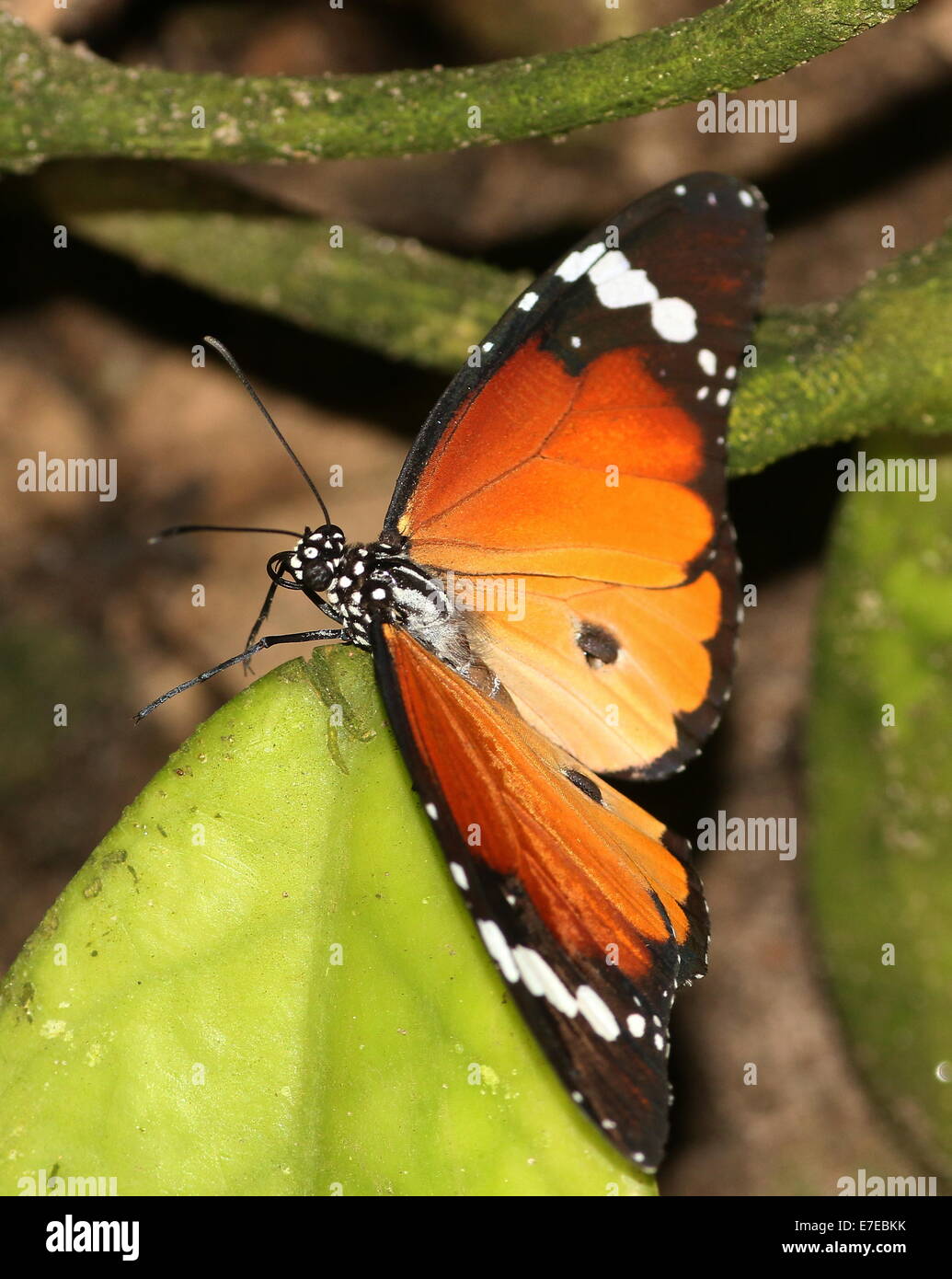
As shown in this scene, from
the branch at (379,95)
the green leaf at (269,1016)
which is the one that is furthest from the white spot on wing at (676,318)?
the green leaf at (269,1016)

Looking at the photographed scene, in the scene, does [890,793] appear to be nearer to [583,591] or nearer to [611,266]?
[583,591]

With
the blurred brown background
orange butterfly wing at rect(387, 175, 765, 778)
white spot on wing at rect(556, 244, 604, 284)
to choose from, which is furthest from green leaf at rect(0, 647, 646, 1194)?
the blurred brown background

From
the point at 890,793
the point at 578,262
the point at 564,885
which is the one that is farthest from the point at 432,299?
the point at 890,793

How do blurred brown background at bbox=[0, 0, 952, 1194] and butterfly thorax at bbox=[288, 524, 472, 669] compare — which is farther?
blurred brown background at bbox=[0, 0, 952, 1194]

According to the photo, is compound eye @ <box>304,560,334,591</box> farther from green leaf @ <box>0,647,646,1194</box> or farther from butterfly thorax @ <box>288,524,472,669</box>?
green leaf @ <box>0,647,646,1194</box>

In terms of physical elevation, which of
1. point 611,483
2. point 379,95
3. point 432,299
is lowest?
point 611,483

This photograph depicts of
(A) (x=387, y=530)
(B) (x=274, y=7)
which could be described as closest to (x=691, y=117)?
(B) (x=274, y=7)
